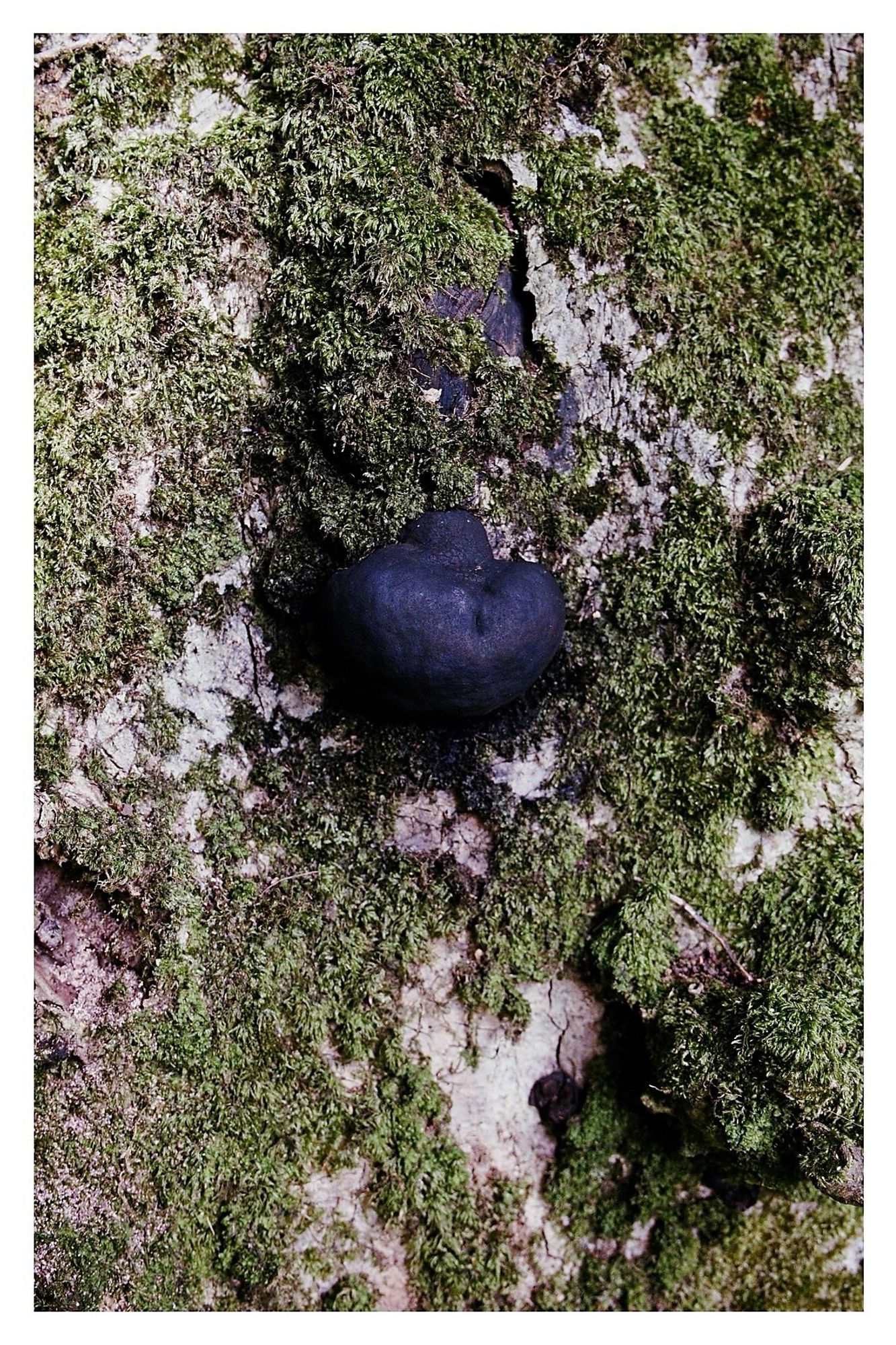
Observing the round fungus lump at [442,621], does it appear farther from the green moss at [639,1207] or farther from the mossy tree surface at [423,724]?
the green moss at [639,1207]

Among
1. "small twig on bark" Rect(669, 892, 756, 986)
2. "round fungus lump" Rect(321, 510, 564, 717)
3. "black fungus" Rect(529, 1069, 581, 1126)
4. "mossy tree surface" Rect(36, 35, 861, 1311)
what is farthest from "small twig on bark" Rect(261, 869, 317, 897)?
"small twig on bark" Rect(669, 892, 756, 986)

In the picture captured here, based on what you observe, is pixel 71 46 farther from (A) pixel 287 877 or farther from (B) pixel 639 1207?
(B) pixel 639 1207

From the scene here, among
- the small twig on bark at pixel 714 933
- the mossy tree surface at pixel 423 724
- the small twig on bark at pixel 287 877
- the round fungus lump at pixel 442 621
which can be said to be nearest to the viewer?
the round fungus lump at pixel 442 621

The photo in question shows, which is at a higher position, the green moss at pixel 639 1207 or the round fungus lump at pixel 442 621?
the round fungus lump at pixel 442 621

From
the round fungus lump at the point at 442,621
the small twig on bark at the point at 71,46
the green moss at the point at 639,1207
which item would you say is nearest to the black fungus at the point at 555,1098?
the green moss at the point at 639,1207

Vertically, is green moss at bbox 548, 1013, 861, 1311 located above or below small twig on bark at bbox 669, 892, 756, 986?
below

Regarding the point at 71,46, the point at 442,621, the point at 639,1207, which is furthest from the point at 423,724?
the point at 71,46

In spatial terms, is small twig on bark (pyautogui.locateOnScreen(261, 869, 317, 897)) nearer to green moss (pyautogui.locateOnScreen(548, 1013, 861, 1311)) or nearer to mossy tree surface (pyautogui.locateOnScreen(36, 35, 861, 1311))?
mossy tree surface (pyautogui.locateOnScreen(36, 35, 861, 1311))
